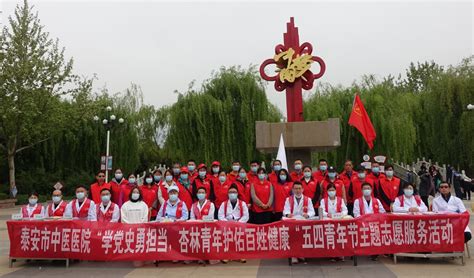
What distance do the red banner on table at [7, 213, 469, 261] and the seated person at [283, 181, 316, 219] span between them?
50cm

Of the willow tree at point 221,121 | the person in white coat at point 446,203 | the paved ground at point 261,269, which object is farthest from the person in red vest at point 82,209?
the willow tree at point 221,121

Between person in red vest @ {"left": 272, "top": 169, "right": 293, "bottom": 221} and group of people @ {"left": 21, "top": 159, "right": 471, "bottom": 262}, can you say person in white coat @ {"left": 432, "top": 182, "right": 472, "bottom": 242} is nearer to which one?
group of people @ {"left": 21, "top": 159, "right": 471, "bottom": 262}

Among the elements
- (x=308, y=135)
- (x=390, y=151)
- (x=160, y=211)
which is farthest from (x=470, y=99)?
(x=160, y=211)

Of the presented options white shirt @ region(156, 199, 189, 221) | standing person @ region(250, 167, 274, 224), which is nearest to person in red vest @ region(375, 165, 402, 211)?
standing person @ region(250, 167, 274, 224)

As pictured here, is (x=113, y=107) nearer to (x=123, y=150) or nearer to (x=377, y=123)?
(x=123, y=150)

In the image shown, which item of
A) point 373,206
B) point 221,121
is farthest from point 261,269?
point 221,121

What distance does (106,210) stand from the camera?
7.86 metres

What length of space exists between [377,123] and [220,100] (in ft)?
27.1

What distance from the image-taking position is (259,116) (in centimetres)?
2288

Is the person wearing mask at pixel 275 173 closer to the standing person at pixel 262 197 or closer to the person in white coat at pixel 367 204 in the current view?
the standing person at pixel 262 197

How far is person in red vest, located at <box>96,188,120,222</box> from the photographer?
7746mm

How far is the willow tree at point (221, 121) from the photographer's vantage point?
22.1 m

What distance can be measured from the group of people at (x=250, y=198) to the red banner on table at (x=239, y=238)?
38 cm

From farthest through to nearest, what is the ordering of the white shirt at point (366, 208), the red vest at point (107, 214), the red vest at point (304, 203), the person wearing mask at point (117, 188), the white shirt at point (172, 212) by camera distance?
1. the person wearing mask at point (117, 188)
2. the red vest at point (107, 214)
3. the white shirt at point (172, 212)
4. the white shirt at point (366, 208)
5. the red vest at point (304, 203)
